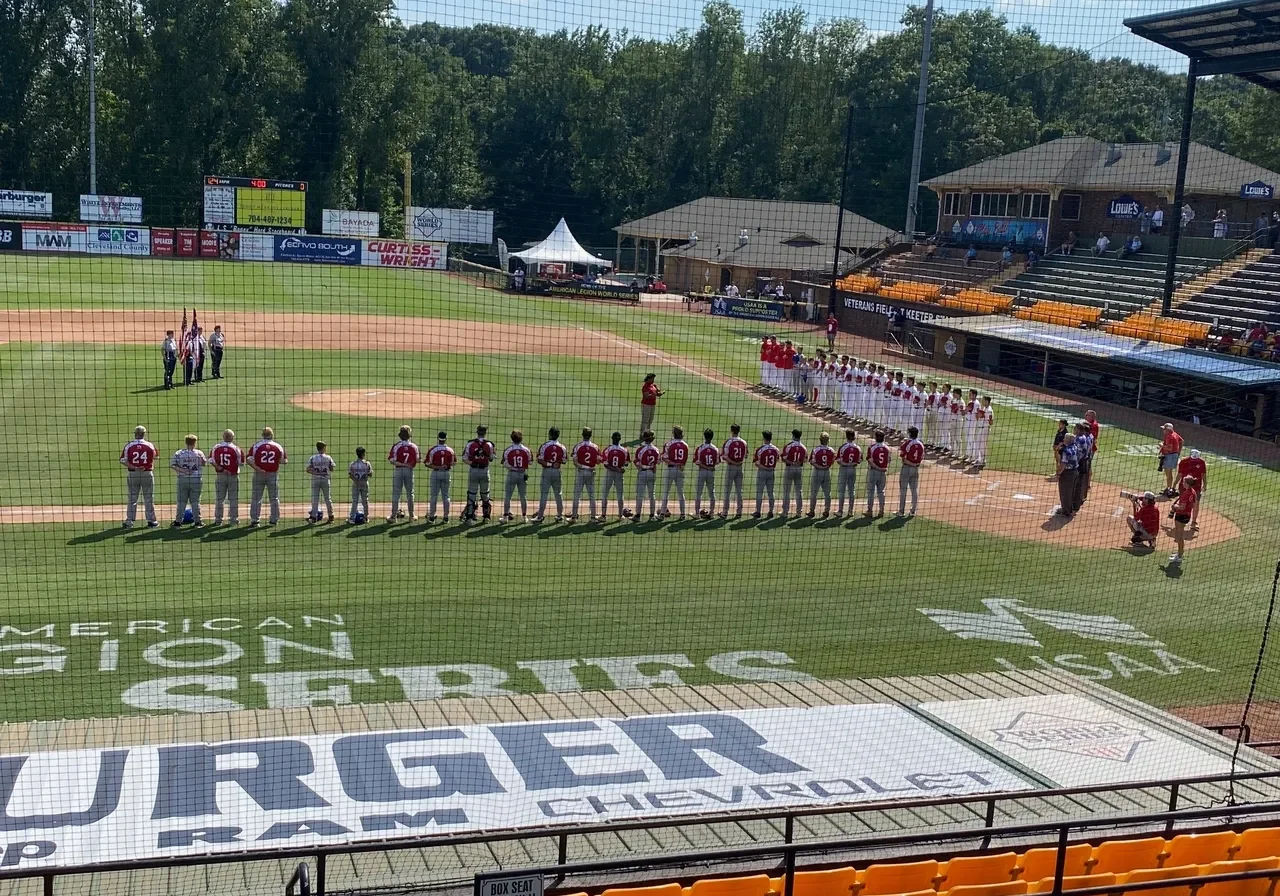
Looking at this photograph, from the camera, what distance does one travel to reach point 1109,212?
36406 mm

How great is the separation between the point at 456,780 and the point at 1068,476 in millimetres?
12017

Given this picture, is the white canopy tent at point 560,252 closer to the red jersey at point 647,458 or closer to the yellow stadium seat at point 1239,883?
the red jersey at point 647,458

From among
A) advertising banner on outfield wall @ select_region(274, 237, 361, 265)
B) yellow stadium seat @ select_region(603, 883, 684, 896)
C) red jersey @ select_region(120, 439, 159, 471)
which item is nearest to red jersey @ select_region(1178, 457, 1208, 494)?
yellow stadium seat @ select_region(603, 883, 684, 896)

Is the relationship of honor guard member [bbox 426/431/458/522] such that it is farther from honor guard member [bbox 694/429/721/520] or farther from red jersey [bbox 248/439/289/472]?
honor guard member [bbox 694/429/721/520]

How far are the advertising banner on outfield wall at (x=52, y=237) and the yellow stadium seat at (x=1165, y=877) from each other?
3965cm

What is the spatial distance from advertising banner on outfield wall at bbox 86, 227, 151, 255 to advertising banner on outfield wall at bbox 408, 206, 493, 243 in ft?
30.0

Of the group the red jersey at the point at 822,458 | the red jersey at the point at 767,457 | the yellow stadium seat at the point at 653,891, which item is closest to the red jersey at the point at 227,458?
the red jersey at the point at 767,457

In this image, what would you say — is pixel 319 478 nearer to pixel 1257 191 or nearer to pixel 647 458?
pixel 647 458

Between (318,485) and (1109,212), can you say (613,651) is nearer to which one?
(318,485)

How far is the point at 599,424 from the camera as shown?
22.0 m

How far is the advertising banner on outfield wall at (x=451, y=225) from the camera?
37.7m

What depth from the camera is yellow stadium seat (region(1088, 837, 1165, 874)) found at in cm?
631

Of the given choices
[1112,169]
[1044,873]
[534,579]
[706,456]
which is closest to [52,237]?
[706,456]

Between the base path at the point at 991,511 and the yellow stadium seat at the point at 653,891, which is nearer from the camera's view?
the yellow stadium seat at the point at 653,891
